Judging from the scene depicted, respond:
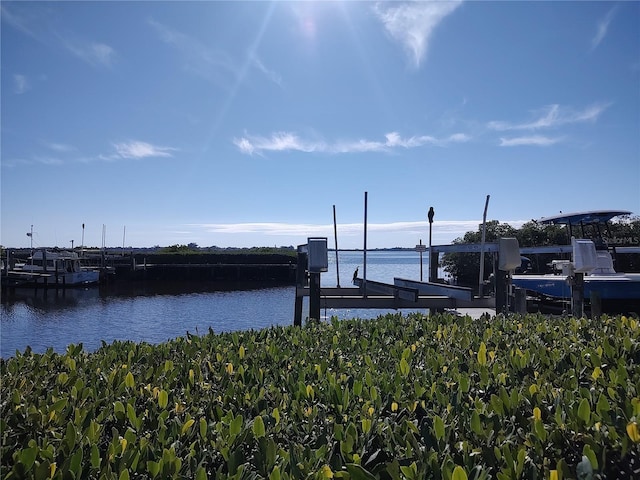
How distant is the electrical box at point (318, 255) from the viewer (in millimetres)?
9258

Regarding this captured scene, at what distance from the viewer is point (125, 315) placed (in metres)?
30.2

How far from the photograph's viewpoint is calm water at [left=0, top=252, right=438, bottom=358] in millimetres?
22703

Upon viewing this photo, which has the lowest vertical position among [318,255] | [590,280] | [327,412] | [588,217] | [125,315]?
[125,315]

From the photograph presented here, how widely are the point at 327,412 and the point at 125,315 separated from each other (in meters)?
30.8

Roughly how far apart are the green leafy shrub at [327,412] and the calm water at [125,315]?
1505 cm

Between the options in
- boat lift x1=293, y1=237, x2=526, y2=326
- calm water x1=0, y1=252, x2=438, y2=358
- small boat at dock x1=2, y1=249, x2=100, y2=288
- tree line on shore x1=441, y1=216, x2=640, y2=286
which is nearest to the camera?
boat lift x1=293, y1=237, x2=526, y2=326

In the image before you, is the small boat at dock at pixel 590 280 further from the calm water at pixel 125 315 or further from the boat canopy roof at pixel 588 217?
the calm water at pixel 125 315

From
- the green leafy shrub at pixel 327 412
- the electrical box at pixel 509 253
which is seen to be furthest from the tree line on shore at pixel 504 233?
the green leafy shrub at pixel 327 412

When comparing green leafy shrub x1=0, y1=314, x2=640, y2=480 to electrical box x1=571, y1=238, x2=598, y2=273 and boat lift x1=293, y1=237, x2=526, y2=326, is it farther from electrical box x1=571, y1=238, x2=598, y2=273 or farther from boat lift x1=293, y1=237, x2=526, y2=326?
Answer: electrical box x1=571, y1=238, x2=598, y2=273

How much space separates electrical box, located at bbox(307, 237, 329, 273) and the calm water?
953cm

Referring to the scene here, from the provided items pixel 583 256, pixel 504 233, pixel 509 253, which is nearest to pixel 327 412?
pixel 509 253

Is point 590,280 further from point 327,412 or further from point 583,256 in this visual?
point 327,412

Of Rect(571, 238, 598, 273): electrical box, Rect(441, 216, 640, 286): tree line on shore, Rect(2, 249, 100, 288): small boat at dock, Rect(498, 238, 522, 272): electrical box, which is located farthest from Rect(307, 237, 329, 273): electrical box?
Rect(2, 249, 100, 288): small boat at dock

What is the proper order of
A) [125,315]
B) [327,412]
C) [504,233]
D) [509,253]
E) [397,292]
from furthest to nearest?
[504,233], [125,315], [397,292], [509,253], [327,412]
